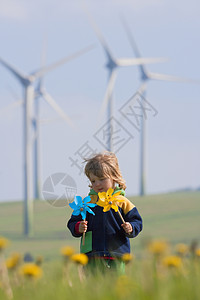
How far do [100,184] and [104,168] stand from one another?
0.43 feet

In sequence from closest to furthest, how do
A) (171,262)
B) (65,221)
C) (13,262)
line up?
1. (171,262)
2. (13,262)
3. (65,221)

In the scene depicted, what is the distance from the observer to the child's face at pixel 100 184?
4688mm

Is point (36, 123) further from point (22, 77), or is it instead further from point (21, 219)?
point (21, 219)

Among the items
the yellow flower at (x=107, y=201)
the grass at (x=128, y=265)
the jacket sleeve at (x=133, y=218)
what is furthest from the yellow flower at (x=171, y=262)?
the jacket sleeve at (x=133, y=218)

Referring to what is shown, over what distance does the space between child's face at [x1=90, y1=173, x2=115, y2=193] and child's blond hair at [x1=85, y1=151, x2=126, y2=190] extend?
0.09ft

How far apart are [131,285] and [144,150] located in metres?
38.8

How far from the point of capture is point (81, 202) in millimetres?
4492

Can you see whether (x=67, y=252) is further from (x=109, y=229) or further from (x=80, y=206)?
(x=109, y=229)

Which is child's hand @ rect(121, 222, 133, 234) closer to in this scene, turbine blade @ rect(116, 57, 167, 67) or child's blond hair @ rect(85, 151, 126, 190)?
child's blond hair @ rect(85, 151, 126, 190)

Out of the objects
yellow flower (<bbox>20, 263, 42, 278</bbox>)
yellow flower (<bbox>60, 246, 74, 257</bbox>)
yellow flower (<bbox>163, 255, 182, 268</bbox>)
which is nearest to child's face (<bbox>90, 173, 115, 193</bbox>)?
yellow flower (<bbox>60, 246, 74, 257</bbox>)

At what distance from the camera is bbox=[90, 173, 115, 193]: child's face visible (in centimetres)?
469

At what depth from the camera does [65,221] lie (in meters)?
48.5

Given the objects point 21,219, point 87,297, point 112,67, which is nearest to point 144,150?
point 112,67

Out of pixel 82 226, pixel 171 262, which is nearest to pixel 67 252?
pixel 171 262
